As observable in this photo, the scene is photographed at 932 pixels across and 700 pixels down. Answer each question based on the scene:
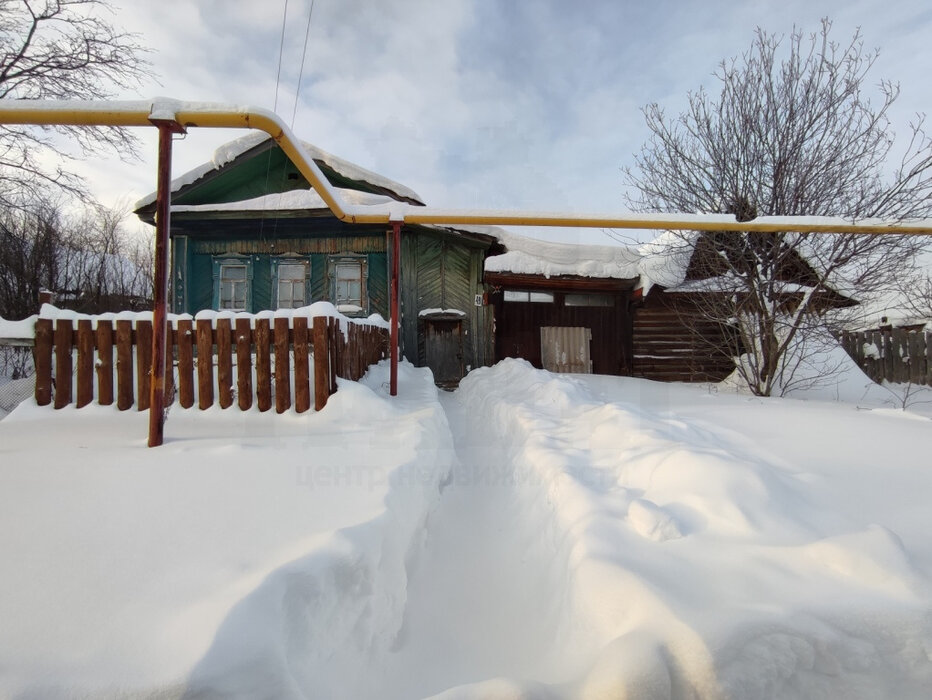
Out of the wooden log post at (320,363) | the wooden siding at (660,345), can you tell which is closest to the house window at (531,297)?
the wooden siding at (660,345)

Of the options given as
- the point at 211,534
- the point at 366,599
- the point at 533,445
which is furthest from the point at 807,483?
the point at 211,534

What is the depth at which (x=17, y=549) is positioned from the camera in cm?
152

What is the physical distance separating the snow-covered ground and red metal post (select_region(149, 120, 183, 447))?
25cm

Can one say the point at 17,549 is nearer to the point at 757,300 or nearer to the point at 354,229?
the point at 757,300

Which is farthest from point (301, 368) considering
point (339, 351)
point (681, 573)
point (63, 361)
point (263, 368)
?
point (681, 573)

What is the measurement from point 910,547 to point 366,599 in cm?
230

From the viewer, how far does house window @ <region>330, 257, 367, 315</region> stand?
36.8 ft

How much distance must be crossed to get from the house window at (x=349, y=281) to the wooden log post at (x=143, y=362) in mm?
7218

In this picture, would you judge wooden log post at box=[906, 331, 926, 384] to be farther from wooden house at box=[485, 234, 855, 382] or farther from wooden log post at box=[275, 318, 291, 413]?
wooden log post at box=[275, 318, 291, 413]

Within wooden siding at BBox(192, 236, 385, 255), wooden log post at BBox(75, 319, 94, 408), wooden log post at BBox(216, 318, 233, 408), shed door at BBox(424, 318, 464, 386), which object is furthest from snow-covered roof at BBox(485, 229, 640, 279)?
wooden log post at BBox(75, 319, 94, 408)

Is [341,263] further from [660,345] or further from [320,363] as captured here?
[660,345]

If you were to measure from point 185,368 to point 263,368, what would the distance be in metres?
0.77

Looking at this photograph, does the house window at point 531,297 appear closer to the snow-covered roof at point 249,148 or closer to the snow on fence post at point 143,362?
the snow-covered roof at point 249,148

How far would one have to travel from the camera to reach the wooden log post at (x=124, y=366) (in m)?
4.00
